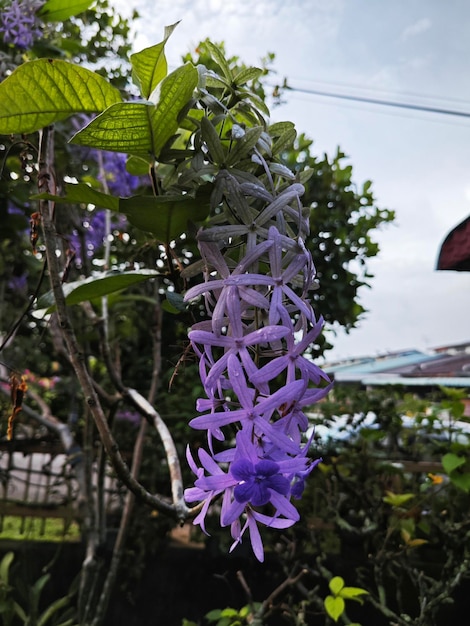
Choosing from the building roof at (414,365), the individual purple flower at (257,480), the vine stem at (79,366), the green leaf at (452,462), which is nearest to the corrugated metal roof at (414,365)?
the building roof at (414,365)

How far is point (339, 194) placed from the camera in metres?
2.24

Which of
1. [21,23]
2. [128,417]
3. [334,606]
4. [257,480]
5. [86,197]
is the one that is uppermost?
[21,23]

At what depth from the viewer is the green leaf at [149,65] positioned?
501 mm

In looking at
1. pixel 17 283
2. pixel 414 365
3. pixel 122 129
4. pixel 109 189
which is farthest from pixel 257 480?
pixel 414 365

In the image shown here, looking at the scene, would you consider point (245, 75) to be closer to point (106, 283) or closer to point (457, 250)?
point (106, 283)

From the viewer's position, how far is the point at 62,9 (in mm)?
1028

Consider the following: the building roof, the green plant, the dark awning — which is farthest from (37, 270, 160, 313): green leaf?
the building roof

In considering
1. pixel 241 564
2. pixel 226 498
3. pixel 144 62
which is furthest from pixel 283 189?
pixel 241 564

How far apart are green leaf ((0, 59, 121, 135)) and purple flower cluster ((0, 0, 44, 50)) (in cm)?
85

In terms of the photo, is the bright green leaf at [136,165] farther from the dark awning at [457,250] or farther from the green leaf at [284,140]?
the dark awning at [457,250]

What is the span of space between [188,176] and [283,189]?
0.32 ft

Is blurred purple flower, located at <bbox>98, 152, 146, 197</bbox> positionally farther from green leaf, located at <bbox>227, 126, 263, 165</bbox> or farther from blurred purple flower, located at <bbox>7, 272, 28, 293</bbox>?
green leaf, located at <bbox>227, 126, 263, 165</bbox>

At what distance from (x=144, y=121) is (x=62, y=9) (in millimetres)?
749

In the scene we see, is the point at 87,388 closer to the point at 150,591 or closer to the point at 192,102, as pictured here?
the point at 192,102
